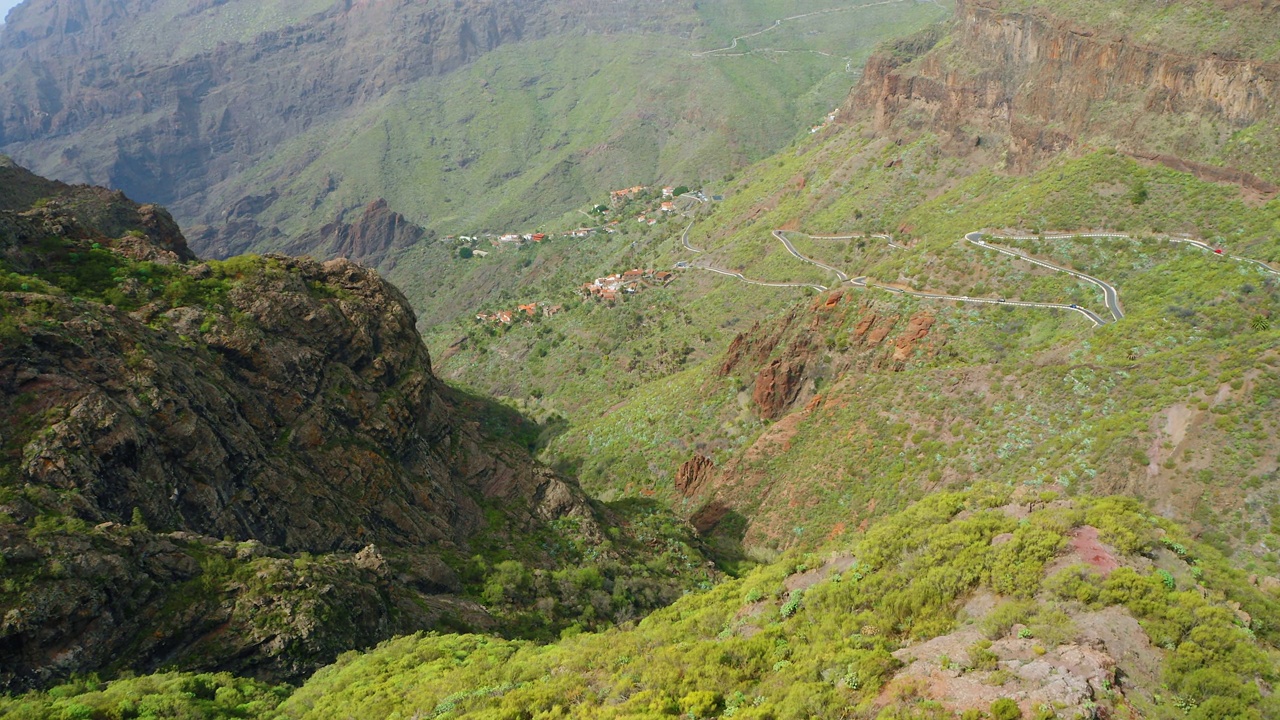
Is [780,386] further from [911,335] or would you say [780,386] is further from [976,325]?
[976,325]

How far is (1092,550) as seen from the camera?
2091 cm

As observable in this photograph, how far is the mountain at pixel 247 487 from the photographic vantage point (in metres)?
23.2

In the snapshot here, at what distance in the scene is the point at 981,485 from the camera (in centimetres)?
2764

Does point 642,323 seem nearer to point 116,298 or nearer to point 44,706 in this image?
point 116,298

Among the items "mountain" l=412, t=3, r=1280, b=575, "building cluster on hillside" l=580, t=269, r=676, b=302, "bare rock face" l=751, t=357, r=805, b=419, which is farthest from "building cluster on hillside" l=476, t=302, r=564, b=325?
"bare rock face" l=751, t=357, r=805, b=419

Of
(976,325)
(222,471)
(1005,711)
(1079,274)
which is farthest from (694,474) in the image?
(1005,711)

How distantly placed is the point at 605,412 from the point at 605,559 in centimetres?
4423

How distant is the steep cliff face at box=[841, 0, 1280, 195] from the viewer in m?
71.4

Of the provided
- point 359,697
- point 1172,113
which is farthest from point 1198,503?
point 1172,113

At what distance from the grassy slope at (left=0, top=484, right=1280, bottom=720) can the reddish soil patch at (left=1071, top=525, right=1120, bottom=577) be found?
10.1 inches

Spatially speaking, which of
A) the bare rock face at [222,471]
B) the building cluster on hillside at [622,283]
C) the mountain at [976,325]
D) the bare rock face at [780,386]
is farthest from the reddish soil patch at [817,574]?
the building cluster on hillside at [622,283]

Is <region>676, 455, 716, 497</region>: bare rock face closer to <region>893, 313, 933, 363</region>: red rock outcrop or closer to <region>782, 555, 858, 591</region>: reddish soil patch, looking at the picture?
<region>893, 313, 933, 363</region>: red rock outcrop

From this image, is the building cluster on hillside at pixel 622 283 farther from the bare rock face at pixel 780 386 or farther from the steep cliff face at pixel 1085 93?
the bare rock face at pixel 780 386

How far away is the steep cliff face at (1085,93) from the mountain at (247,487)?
61680 millimetres
